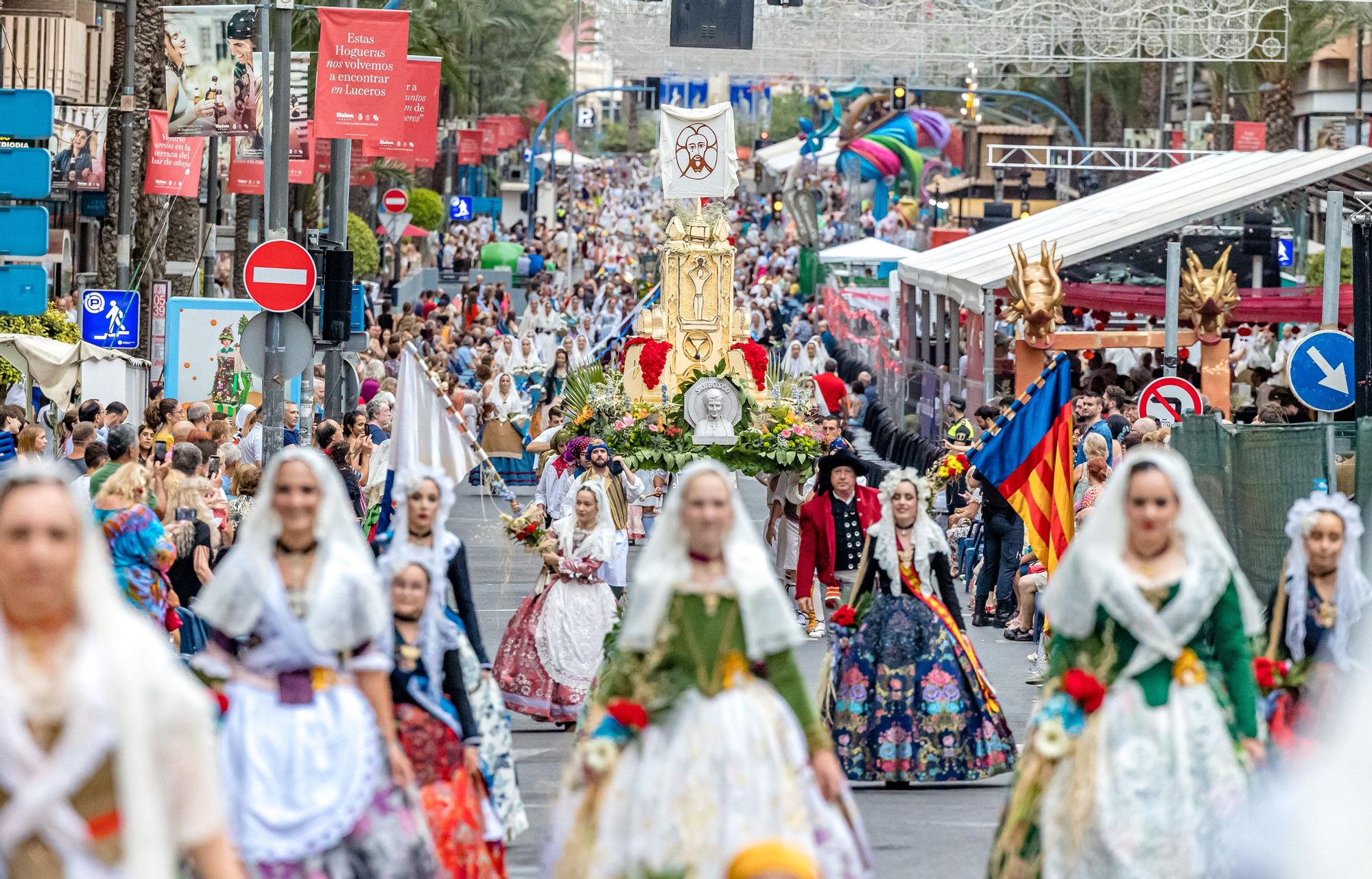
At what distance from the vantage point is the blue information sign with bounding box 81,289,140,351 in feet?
73.8

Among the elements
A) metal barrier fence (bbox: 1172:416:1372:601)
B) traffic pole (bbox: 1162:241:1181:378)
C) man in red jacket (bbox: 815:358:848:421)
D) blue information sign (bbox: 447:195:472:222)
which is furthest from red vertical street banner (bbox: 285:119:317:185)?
blue information sign (bbox: 447:195:472:222)

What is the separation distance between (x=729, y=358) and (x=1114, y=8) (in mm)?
12885

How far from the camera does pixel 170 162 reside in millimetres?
27453

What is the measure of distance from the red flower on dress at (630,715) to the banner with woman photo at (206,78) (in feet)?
55.0

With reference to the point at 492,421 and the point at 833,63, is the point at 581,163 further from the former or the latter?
the point at 492,421

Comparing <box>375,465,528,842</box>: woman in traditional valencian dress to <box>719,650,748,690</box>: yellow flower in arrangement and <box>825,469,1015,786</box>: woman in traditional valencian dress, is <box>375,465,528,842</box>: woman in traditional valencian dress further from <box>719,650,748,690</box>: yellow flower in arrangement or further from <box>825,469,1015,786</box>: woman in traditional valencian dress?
<box>825,469,1015,786</box>: woman in traditional valencian dress

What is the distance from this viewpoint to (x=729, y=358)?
80.5ft

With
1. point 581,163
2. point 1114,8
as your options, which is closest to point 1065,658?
point 1114,8

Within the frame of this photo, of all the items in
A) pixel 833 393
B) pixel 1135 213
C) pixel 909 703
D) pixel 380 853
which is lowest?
pixel 909 703

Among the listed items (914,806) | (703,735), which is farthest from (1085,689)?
(914,806)

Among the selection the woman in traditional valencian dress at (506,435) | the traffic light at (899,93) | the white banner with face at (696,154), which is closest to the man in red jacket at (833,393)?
the white banner with face at (696,154)

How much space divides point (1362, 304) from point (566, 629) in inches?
245

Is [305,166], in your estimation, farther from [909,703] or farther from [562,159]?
[562,159]

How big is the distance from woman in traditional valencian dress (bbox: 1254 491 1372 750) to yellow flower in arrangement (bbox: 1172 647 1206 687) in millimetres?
1348
